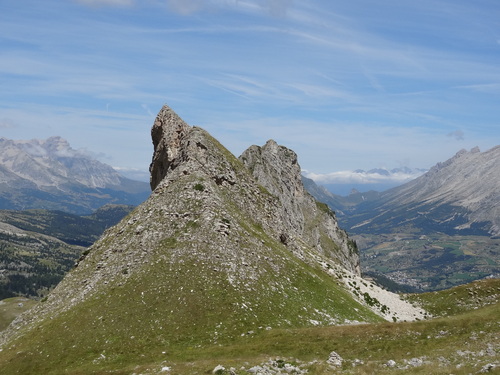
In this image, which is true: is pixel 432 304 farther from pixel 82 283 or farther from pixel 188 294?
pixel 82 283

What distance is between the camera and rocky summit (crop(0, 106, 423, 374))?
45031 mm

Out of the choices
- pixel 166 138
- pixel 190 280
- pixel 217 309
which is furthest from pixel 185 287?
pixel 166 138

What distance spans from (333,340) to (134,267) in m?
31.5

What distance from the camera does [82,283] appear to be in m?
59.1

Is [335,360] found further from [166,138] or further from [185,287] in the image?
[166,138]

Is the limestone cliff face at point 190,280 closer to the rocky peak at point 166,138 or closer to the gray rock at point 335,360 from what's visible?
the rocky peak at point 166,138

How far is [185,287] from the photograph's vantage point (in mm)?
52906

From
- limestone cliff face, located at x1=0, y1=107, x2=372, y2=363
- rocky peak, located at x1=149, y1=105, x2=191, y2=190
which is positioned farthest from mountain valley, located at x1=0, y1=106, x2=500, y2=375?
rocky peak, located at x1=149, y1=105, x2=191, y2=190

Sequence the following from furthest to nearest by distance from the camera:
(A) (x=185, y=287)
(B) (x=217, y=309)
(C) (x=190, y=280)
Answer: (C) (x=190, y=280), (A) (x=185, y=287), (B) (x=217, y=309)

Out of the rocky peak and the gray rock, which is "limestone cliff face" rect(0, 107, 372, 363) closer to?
the rocky peak

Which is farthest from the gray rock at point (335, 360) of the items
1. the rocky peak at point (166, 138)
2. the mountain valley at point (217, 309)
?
the rocky peak at point (166, 138)

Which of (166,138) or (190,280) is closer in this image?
(190,280)

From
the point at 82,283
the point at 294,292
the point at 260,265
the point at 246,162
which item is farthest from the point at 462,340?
the point at 246,162

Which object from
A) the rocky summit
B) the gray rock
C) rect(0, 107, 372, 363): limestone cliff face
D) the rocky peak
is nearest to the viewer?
the gray rock
